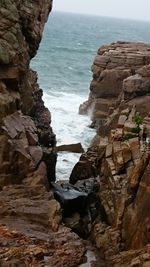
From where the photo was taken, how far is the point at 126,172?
24.3m

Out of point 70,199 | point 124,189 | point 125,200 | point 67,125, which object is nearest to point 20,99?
point 70,199

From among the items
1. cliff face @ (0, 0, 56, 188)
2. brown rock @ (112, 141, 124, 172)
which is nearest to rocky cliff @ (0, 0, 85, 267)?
cliff face @ (0, 0, 56, 188)

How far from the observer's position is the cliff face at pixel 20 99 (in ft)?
81.8

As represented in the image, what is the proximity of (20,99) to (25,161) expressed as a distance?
417 cm

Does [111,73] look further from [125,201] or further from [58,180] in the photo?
[125,201]

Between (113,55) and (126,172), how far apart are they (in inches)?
1028

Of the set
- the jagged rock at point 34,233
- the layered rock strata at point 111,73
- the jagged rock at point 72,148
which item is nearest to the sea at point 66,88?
the jagged rock at point 72,148

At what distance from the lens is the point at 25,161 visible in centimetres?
2516

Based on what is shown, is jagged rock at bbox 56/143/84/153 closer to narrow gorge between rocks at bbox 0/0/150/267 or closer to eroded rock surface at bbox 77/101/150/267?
narrow gorge between rocks at bbox 0/0/150/267

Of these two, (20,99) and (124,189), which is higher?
(20,99)

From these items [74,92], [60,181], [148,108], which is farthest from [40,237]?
[74,92]

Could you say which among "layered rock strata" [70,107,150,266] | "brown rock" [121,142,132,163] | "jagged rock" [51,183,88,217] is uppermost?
"brown rock" [121,142,132,163]

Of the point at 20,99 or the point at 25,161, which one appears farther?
the point at 20,99

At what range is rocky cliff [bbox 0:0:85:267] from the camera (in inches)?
795
